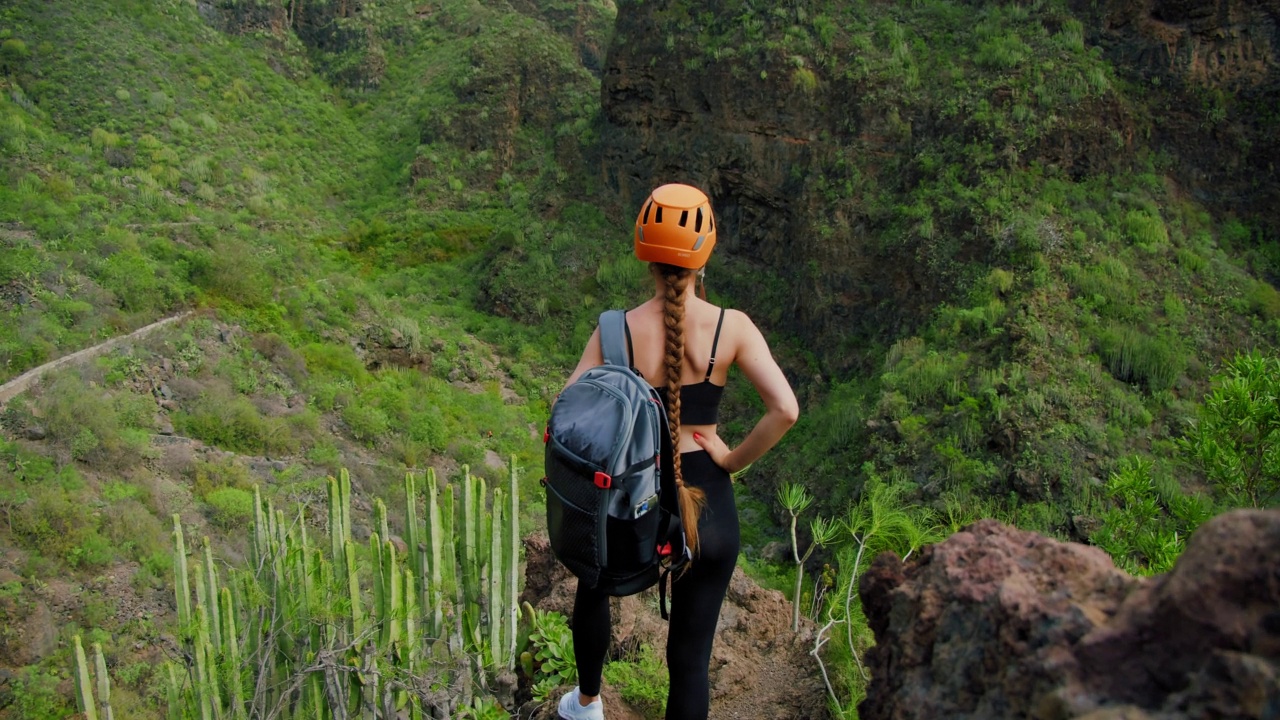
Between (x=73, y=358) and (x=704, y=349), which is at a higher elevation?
(x=704, y=349)

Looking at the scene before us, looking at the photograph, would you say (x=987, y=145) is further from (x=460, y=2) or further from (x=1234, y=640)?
(x=460, y=2)

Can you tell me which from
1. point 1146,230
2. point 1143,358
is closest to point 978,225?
point 1146,230

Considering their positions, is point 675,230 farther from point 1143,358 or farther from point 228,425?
point 1143,358

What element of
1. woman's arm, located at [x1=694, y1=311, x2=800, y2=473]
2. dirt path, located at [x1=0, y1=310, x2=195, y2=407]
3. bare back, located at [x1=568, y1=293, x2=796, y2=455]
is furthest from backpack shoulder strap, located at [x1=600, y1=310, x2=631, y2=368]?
dirt path, located at [x1=0, y1=310, x2=195, y2=407]

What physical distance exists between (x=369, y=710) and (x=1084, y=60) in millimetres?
15468

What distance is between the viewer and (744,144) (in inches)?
695

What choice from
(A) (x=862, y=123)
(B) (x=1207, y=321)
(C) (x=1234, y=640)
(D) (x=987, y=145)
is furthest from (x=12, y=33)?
(C) (x=1234, y=640)

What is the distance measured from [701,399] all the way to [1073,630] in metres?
1.39

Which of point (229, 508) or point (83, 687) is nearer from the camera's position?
point (83, 687)

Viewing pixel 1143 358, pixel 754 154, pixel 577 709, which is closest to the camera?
pixel 577 709

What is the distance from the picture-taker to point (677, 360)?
2756mm

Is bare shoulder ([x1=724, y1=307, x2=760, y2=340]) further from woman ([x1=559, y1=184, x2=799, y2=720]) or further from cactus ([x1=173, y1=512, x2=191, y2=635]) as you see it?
cactus ([x1=173, y1=512, x2=191, y2=635])

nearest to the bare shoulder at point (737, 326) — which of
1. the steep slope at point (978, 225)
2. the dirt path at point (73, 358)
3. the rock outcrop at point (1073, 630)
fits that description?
the rock outcrop at point (1073, 630)

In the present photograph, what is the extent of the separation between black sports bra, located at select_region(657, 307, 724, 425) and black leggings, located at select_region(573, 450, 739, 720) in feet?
0.38
